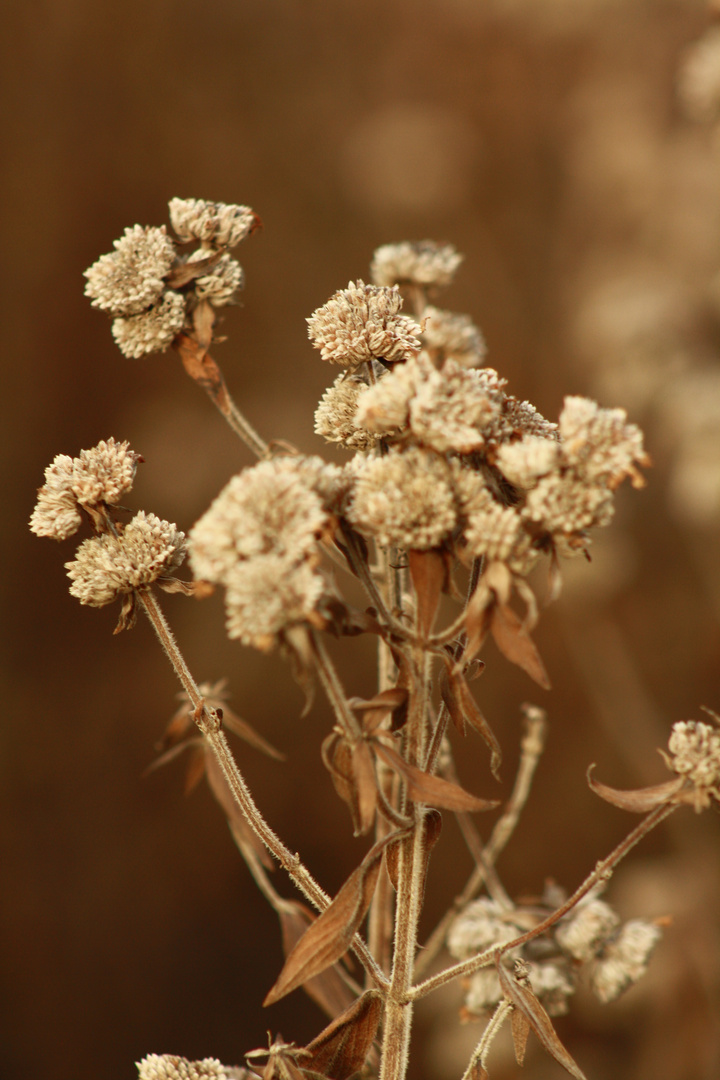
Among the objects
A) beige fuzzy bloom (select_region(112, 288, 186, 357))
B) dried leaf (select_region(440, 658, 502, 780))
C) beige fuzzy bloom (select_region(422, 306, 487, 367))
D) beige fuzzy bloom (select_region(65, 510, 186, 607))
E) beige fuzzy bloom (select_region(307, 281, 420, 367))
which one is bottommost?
dried leaf (select_region(440, 658, 502, 780))

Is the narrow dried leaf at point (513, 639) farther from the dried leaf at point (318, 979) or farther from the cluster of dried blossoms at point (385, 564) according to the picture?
the dried leaf at point (318, 979)

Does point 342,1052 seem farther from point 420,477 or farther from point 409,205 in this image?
point 409,205

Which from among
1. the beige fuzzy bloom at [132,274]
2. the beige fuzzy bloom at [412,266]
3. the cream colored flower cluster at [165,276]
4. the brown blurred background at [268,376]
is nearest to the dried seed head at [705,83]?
the beige fuzzy bloom at [412,266]

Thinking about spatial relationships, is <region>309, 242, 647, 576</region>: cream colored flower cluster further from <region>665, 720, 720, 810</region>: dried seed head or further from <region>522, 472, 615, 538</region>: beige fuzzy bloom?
<region>665, 720, 720, 810</region>: dried seed head

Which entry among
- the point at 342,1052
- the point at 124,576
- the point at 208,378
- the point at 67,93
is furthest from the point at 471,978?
the point at 67,93

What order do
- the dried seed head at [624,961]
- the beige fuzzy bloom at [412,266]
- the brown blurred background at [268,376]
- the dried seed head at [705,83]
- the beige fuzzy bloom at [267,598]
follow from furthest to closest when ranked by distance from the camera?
1. the brown blurred background at [268,376]
2. the dried seed head at [705,83]
3. the beige fuzzy bloom at [412,266]
4. the dried seed head at [624,961]
5. the beige fuzzy bloom at [267,598]

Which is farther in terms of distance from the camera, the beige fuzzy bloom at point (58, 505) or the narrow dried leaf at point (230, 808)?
the narrow dried leaf at point (230, 808)

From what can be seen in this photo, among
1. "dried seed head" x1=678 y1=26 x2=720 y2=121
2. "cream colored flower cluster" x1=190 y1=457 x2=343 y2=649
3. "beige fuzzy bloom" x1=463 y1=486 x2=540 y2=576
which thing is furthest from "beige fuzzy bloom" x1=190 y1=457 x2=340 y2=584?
"dried seed head" x1=678 y1=26 x2=720 y2=121
